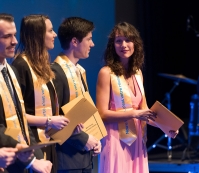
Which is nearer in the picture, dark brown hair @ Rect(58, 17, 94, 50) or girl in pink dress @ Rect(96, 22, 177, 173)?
dark brown hair @ Rect(58, 17, 94, 50)

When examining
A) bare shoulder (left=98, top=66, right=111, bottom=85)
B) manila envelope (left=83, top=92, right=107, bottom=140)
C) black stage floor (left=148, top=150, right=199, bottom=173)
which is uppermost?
bare shoulder (left=98, top=66, right=111, bottom=85)

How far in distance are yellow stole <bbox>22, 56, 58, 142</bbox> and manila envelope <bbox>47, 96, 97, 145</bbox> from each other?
4 centimetres

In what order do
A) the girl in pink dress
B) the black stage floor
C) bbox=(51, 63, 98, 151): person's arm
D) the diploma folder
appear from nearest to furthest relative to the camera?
bbox=(51, 63, 98, 151): person's arm → the diploma folder → the girl in pink dress → the black stage floor

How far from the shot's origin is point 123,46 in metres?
3.78

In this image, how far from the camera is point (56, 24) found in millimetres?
4430

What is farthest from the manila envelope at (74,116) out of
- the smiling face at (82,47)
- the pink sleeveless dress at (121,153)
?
the pink sleeveless dress at (121,153)

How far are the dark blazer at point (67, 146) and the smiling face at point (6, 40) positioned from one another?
1.97ft

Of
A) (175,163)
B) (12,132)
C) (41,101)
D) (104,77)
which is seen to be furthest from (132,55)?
(175,163)

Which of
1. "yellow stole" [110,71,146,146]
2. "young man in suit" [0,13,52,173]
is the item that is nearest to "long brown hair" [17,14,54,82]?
"young man in suit" [0,13,52,173]

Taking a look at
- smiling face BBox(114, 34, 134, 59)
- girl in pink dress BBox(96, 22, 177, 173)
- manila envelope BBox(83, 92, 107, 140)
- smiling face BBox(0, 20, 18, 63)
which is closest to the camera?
smiling face BBox(0, 20, 18, 63)

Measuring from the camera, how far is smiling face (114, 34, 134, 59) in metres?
3.79

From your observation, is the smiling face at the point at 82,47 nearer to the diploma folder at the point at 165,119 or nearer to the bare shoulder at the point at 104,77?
the bare shoulder at the point at 104,77

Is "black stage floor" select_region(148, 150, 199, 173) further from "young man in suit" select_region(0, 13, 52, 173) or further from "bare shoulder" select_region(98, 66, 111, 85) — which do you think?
"young man in suit" select_region(0, 13, 52, 173)

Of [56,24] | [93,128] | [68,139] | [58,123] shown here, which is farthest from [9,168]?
[56,24]
